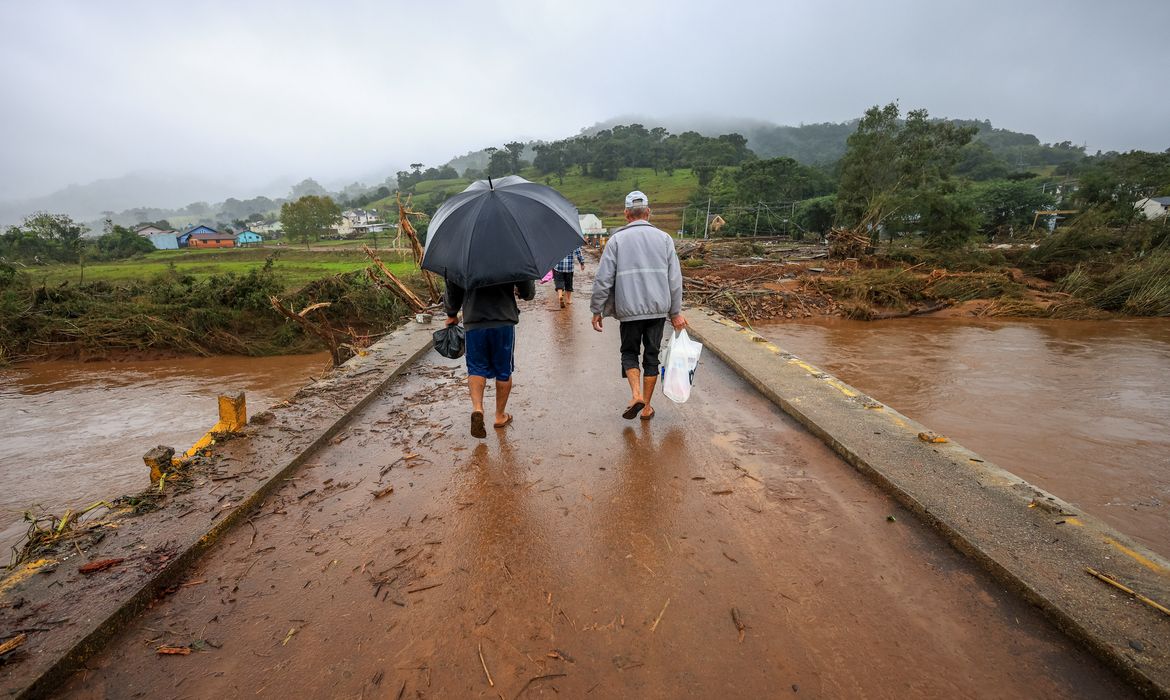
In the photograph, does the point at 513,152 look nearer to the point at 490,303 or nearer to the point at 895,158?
the point at 895,158

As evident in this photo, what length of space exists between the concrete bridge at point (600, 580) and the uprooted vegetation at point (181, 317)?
364 inches

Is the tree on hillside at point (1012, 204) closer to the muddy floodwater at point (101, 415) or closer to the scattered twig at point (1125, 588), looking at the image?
the scattered twig at point (1125, 588)

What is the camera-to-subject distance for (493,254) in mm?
3100

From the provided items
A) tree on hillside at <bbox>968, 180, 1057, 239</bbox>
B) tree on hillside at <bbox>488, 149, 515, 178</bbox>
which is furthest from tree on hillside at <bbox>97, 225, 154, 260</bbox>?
tree on hillside at <bbox>968, 180, 1057, 239</bbox>

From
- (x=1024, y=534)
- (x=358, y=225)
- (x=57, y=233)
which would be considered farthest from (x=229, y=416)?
(x=358, y=225)

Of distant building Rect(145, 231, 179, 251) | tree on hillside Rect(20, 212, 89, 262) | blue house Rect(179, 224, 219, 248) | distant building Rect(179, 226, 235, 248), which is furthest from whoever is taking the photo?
distant building Rect(145, 231, 179, 251)

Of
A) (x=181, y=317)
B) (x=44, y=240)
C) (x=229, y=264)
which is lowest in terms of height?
(x=181, y=317)

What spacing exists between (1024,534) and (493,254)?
3.20 meters

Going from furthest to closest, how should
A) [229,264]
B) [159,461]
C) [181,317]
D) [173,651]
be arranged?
[229,264] → [181,317] → [159,461] → [173,651]

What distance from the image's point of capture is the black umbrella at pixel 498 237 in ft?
10.1

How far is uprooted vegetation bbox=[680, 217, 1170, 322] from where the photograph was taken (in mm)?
11609

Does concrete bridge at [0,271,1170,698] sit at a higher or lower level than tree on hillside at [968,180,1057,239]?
lower

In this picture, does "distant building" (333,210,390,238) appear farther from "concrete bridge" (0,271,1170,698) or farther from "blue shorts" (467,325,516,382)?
"concrete bridge" (0,271,1170,698)

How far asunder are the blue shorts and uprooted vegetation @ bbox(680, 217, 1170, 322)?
341 inches
